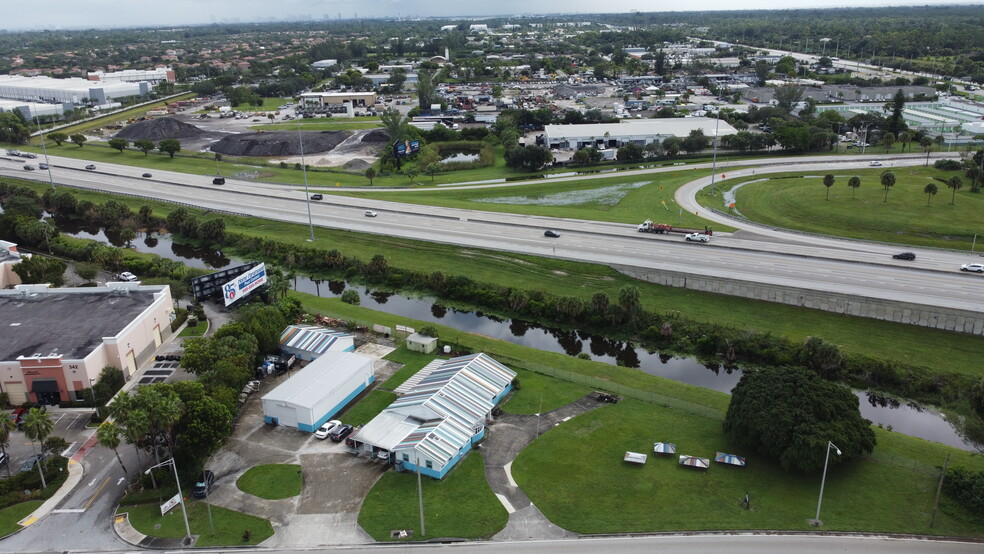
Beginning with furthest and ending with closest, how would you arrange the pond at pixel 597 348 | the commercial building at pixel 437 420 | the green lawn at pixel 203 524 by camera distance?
1. the pond at pixel 597 348
2. the commercial building at pixel 437 420
3. the green lawn at pixel 203 524

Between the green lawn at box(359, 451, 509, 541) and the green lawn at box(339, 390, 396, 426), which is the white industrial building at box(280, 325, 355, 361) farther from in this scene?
the green lawn at box(359, 451, 509, 541)

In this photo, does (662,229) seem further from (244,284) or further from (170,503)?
(170,503)

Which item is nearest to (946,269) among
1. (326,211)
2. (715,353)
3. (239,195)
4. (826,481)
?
(715,353)

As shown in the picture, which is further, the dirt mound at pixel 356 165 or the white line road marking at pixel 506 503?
the dirt mound at pixel 356 165

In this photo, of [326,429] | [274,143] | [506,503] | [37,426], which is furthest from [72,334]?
[274,143]

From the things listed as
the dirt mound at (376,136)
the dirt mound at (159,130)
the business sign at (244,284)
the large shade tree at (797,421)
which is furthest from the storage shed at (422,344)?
the dirt mound at (159,130)

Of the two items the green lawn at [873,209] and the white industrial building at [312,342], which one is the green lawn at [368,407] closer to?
the white industrial building at [312,342]
